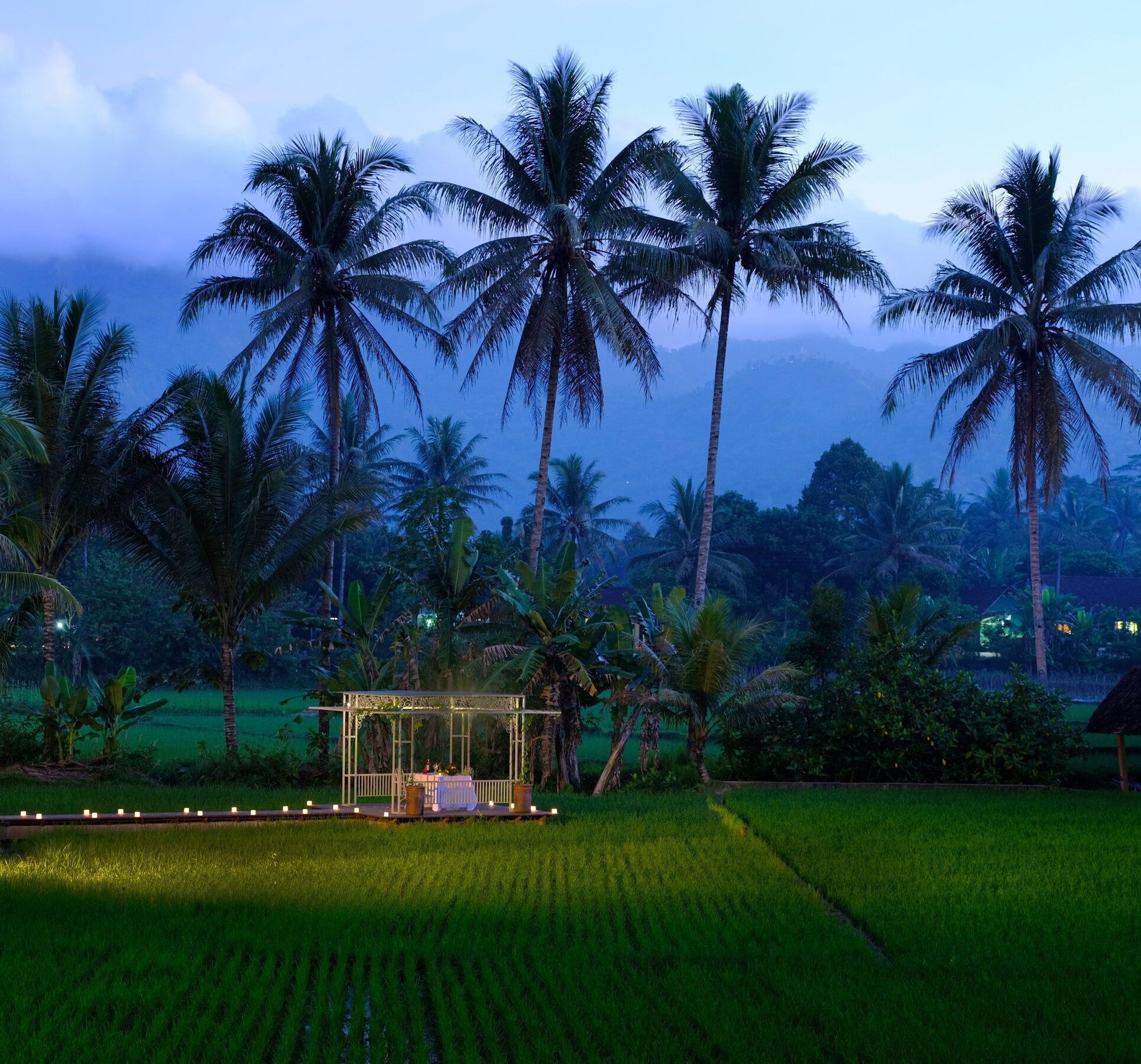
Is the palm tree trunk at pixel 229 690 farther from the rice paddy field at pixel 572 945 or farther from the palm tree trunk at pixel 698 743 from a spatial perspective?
the palm tree trunk at pixel 698 743

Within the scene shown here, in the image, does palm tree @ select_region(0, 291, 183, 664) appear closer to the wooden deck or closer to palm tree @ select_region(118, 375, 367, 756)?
palm tree @ select_region(118, 375, 367, 756)

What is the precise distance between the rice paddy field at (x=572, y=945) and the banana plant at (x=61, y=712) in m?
7.43

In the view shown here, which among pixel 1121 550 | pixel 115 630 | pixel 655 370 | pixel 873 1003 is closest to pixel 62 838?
pixel 873 1003

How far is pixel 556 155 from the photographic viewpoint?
29000mm

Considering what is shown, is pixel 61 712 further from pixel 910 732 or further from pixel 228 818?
pixel 910 732

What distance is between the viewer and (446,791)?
2125 centimetres

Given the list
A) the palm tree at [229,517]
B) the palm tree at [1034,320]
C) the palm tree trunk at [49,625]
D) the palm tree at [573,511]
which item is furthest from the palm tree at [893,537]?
the palm tree trunk at [49,625]

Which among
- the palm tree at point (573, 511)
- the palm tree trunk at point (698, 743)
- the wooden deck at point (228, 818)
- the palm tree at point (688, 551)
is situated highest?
the palm tree at point (573, 511)

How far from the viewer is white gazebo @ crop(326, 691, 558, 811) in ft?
69.4

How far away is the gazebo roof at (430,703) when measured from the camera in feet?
69.1

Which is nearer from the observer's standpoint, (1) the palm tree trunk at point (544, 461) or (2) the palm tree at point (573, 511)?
(1) the palm tree trunk at point (544, 461)

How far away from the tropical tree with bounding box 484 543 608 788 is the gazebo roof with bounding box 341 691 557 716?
101 inches

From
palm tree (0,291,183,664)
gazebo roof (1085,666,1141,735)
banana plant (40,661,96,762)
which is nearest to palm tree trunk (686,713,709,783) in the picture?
gazebo roof (1085,666,1141,735)

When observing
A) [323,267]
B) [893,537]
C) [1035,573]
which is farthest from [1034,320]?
[893,537]
